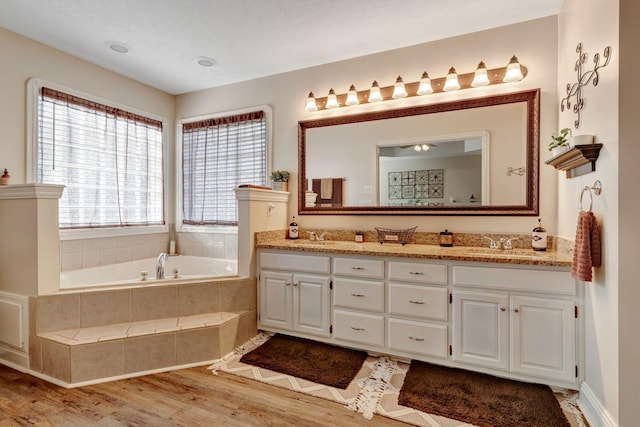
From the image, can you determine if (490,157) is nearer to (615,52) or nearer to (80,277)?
(615,52)

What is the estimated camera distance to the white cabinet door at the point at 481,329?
206 cm

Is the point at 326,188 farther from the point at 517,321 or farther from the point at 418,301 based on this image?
the point at 517,321

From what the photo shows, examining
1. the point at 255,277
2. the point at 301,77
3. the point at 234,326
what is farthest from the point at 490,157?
the point at 234,326

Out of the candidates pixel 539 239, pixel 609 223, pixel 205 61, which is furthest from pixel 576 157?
pixel 205 61

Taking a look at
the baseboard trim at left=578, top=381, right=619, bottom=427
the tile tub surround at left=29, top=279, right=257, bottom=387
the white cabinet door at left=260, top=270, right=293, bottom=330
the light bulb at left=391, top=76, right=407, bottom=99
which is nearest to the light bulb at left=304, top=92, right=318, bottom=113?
the light bulb at left=391, top=76, right=407, bottom=99

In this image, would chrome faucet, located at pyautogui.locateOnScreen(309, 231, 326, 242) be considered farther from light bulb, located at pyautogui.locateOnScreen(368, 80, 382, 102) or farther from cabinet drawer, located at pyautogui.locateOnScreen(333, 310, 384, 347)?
light bulb, located at pyautogui.locateOnScreen(368, 80, 382, 102)

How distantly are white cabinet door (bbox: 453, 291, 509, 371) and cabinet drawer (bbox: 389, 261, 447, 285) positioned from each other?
0.15m

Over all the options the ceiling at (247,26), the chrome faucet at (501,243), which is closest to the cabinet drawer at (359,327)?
the chrome faucet at (501,243)

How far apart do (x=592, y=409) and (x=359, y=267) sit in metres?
1.53

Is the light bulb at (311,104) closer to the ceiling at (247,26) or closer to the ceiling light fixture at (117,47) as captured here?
the ceiling at (247,26)

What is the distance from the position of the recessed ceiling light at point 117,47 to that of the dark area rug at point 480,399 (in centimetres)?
365

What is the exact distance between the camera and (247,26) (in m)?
2.61

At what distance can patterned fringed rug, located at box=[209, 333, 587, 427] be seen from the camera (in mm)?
1787

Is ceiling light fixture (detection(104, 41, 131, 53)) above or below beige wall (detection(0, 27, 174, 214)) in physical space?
above
